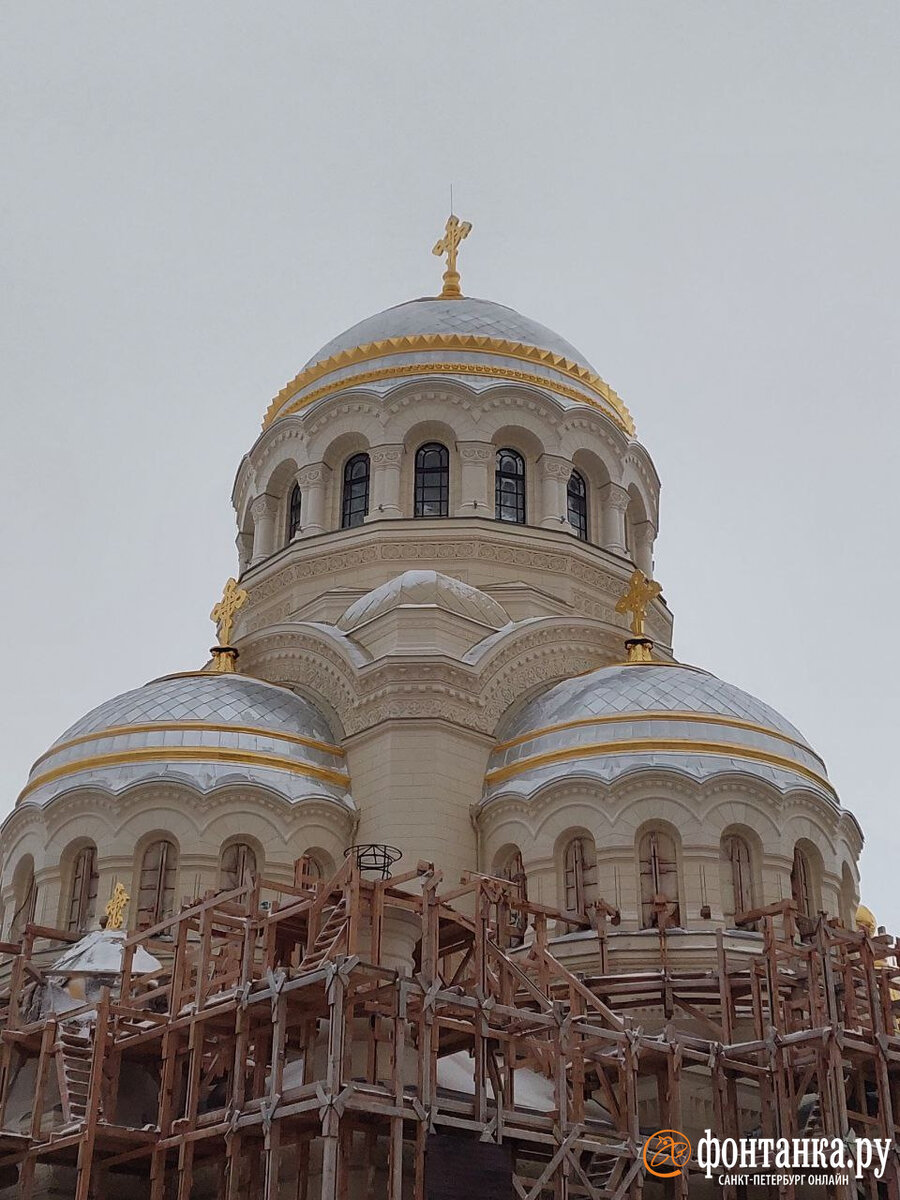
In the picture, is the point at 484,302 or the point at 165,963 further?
the point at 484,302

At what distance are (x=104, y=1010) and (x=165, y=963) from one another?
137 inches

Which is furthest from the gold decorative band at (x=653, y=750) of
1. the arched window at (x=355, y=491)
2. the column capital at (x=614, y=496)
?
the column capital at (x=614, y=496)

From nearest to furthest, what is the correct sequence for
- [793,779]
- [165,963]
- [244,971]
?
[244,971] → [165,963] → [793,779]

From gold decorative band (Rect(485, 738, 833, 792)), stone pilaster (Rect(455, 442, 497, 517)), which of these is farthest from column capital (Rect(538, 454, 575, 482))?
gold decorative band (Rect(485, 738, 833, 792))

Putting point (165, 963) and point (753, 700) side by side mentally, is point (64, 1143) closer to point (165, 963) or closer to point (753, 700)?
point (165, 963)

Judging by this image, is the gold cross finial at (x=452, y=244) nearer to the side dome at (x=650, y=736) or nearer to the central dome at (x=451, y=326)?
the central dome at (x=451, y=326)

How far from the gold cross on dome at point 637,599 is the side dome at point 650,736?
1.90 metres

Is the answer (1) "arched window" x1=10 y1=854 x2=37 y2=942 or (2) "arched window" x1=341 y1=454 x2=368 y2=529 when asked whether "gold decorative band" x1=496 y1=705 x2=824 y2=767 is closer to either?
(2) "arched window" x1=341 y1=454 x2=368 y2=529

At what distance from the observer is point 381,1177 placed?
49.6 ft

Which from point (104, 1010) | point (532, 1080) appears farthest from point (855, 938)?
point (104, 1010)

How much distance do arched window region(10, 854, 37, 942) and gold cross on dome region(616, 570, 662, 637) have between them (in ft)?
29.7

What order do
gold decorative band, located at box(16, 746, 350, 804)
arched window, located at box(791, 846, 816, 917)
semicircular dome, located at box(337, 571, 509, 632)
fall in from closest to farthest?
arched window, located at box(791, 846, 816, 917) → gold decorative band, located at box(16, 746, 350, 804) → semicircular dome, located at box(337, 571, 509, 632)

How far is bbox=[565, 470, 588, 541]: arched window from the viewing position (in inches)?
1026

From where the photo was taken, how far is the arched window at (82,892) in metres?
19.7
